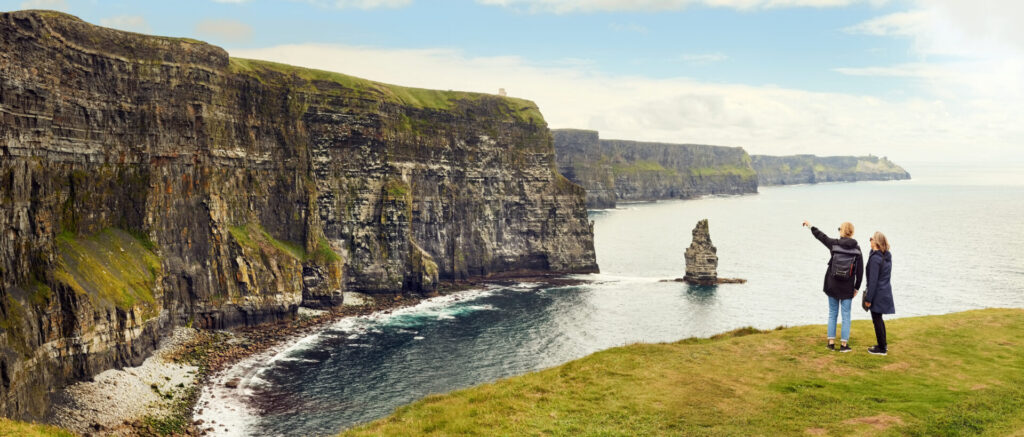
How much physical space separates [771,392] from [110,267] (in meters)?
58.9

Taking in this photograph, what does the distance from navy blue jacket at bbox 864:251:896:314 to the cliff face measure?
4739cm

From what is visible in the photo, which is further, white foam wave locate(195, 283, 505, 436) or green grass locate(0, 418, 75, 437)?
white foam wave locate(195, 283, 505, 436)

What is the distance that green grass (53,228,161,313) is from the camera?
55.3 metres

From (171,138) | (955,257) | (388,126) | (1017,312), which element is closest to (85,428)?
(171,138)

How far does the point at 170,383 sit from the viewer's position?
58.2 m

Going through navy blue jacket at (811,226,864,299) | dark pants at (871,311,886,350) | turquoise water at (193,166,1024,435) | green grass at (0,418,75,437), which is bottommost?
turquoise water at (193,166,1024,435)

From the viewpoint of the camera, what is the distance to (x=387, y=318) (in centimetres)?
8800

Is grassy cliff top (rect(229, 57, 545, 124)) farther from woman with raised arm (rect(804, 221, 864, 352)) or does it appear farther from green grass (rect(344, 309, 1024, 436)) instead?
woman with raised arm (rect(804, 221, 864, 352))

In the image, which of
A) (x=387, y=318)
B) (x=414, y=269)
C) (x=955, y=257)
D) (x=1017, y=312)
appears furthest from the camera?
(x=955, y=257)

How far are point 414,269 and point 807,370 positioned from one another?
8247cm

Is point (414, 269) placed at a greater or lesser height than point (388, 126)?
lesser

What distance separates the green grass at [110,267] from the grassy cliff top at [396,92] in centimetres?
2852

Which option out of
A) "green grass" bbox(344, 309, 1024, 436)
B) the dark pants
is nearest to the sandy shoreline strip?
"green grass" bbox(344, 309, 1024, 436)

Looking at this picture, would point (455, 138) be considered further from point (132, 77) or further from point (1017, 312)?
point (1017, 312)
